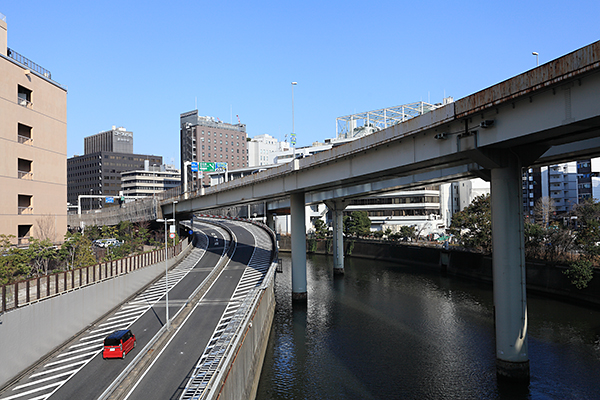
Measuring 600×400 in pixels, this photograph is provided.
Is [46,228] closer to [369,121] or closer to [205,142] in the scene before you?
[369,121]

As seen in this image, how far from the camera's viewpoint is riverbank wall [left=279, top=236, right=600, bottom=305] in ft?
138

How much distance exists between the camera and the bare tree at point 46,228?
4631cm

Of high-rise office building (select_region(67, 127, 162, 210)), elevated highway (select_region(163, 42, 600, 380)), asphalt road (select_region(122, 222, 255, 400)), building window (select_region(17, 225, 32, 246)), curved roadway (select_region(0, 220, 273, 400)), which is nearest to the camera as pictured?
elevated highway (select_region(163, 42, 600, 380))

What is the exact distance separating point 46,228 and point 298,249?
1098 inches

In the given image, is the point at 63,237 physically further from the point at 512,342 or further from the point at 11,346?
the point at 512,342

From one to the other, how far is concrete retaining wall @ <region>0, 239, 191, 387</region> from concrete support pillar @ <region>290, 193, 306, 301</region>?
1686 centimetres

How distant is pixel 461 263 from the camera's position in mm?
60281

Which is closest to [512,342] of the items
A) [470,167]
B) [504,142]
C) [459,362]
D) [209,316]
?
[459,362]

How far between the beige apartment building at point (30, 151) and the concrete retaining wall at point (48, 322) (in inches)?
598

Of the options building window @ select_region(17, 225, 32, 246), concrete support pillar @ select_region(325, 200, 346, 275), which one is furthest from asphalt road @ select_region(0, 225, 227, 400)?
concrete support pillar @ select_region(325, 200, 346, 275)

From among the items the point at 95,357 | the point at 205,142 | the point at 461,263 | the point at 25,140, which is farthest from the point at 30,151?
the point at 205,142

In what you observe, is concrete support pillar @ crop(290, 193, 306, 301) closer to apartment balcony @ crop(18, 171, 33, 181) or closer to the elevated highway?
the elevated highway

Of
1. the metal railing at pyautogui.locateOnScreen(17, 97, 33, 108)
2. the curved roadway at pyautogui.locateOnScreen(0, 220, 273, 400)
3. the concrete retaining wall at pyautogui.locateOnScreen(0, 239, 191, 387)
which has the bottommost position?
the curved roadway at pyautogui.locateOnScreen(0, 220, 273, 400)

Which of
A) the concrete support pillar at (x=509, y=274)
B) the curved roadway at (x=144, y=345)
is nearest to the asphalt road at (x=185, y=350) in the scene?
the curved roadway at (x=144, y=345)
